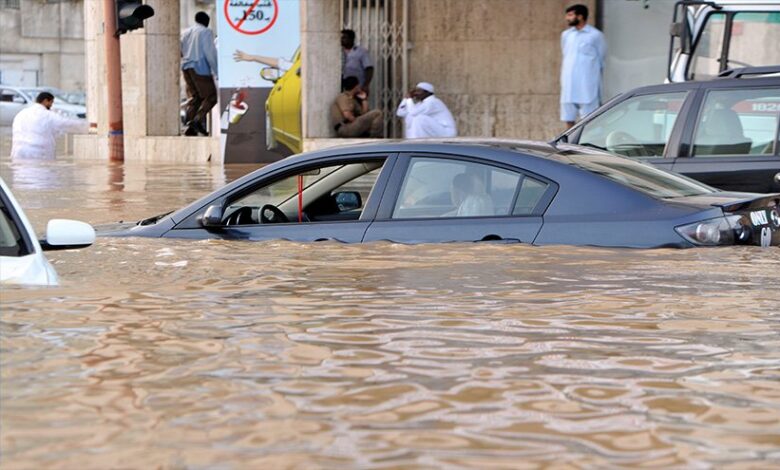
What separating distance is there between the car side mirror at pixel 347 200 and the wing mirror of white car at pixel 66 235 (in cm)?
248

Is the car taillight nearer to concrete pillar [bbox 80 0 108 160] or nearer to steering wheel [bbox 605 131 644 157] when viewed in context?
steering wheel [bbox 605 131 644 157]

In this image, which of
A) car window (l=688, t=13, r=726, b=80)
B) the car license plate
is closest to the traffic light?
car window (l=688, t=13, r=726, b=80)

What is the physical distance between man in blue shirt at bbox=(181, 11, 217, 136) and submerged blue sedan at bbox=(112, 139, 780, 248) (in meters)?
14.7

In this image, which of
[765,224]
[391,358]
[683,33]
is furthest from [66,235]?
[683,33]

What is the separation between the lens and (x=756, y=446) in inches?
161

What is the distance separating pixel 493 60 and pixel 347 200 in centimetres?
1335

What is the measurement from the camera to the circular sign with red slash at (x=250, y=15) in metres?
19.8

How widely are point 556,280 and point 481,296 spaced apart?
0.53 meters

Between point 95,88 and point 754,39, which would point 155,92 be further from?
point 754,39

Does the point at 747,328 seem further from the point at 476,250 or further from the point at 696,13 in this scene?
the point at 696,13

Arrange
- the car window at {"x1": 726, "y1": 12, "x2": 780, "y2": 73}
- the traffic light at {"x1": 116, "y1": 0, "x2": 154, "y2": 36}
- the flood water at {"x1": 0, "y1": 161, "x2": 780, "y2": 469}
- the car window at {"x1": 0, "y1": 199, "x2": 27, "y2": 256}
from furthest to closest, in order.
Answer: the traffic light at {"x1": 116, "y1": 0, "x2": 154, "y2": 36}
the car window at {"x1": 726, "y1": 12, "x2": 780, "y2": 73}
the car window at {"x1": 0, "y1": 199, "x2": 27, "y2": 256}
the flood water at {"x1": 0, "y1": 161, "x2": 780, "y2": 469}

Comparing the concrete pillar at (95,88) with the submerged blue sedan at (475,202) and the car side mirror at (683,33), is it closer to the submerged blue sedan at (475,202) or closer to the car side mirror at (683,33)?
the car side mirror at (683,33)

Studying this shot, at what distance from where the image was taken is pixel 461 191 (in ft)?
25.4

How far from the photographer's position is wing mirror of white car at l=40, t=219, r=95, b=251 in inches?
234
